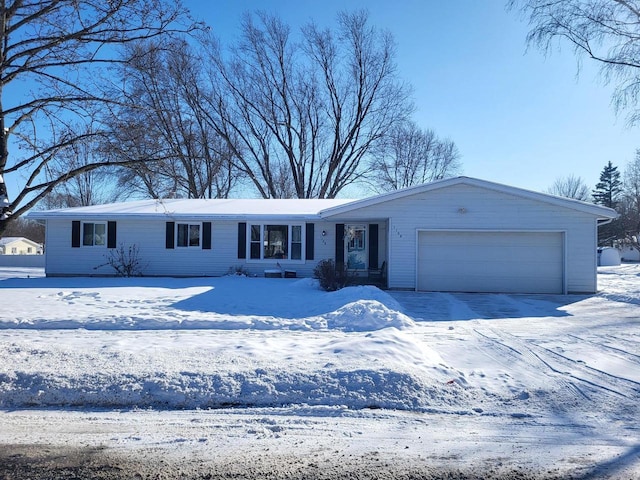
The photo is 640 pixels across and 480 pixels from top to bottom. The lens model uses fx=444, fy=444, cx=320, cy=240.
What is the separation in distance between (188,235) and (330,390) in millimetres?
14451

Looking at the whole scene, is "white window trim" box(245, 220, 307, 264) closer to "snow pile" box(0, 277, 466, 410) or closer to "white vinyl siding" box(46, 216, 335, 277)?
"white vinyl siding" box(46, 216, 335, 277)

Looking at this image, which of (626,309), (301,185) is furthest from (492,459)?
(301,185)

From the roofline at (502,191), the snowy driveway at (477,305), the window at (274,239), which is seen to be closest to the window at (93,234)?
the window at (274,239)

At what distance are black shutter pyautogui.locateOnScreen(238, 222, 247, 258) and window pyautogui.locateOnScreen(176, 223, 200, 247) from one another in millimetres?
1730

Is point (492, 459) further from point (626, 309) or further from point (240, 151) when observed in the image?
point (240, 151)

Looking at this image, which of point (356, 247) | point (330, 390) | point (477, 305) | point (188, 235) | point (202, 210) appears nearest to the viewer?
point (330, 390)

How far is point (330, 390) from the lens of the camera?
203 inches

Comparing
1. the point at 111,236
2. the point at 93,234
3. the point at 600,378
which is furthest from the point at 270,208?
the point at 600,378

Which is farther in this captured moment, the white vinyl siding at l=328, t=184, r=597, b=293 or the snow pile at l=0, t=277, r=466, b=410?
the white vinyl siding at l=328, t=184, r=597, b=293

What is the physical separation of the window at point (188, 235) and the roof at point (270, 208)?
0.58 metres

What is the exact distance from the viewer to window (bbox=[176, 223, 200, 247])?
1831 cm

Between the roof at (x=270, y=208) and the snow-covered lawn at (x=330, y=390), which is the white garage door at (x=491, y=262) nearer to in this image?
the roof at (x=270, y=208)

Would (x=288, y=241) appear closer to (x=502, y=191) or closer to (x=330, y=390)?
(x=502, y=191)

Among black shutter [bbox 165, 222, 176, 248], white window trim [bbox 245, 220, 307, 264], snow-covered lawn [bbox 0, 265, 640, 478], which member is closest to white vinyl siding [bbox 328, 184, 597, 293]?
white window trim [bbox 245, 220, 307, 264]
